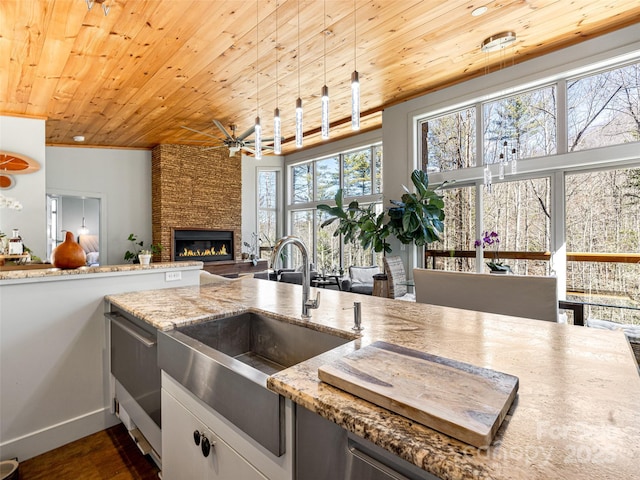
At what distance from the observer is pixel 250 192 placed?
816 cm

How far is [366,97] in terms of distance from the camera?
191 inches

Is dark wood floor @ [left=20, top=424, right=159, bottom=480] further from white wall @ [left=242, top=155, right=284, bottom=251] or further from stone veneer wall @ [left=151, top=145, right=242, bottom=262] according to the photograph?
white wall @ [left=242, top=155, right=284, bottom=251]

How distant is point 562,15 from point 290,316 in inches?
150

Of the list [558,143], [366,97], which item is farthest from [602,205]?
[366,97]

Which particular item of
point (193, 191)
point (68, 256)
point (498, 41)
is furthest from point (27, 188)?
point (498, 41)

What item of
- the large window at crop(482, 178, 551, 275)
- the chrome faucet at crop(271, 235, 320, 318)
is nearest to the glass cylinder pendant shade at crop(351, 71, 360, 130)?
the chrome faucet at crop(271, 235, 320, 318)

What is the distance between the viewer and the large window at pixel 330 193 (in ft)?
22.1

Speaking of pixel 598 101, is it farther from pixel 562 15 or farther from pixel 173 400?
pixel 173 400

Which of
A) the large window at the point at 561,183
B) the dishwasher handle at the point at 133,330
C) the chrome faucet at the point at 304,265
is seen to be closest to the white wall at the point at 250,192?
the large window at the point at 561,183

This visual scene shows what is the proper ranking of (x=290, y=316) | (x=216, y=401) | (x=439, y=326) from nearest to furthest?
(x=216, y=401)
(x=439, y=326)
(x=290, y=316)

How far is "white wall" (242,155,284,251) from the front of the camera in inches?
317

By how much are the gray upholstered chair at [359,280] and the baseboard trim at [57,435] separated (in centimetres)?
385

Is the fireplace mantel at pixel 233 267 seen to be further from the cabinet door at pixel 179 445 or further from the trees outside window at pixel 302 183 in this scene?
the cabinet door at pixel 179 445

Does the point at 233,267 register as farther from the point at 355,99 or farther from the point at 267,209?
the point at 355,99
